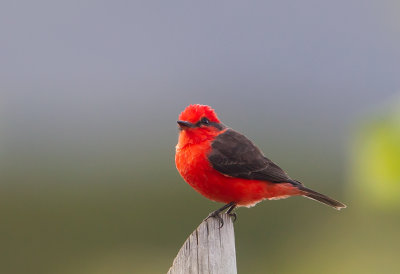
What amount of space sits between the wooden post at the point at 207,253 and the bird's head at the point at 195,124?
5.49ft

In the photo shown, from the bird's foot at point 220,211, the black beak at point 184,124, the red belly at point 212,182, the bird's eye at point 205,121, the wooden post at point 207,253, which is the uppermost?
the bird's eye at point 205,121

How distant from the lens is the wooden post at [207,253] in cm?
Answer: 327

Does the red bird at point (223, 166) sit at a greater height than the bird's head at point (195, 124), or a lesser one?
lesser

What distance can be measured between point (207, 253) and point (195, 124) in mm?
1873

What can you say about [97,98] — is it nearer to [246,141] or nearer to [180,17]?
[246,141]

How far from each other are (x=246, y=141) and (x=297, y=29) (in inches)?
1748

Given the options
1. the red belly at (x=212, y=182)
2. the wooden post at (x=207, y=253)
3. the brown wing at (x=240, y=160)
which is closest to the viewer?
the wooden post at (x=207, y=253)

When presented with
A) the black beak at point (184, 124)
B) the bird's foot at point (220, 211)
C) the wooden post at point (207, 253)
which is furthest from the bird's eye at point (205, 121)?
the wooden post at point (207, 253)

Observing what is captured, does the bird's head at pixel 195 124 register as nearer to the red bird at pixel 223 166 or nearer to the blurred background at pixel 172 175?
the red bird at pixel 223 166

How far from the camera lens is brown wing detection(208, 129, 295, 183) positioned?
16.0ft

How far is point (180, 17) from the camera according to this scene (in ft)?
161

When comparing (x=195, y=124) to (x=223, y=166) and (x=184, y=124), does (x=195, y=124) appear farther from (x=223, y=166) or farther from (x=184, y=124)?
(x=223, y=166)

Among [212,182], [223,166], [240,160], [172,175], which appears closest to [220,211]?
[212,182]

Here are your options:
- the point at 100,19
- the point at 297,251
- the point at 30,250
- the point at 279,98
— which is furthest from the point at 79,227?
the point at 100,19
